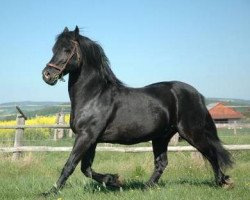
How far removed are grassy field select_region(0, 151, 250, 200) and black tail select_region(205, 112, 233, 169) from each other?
1.36 feet

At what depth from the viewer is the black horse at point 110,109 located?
18.6ft

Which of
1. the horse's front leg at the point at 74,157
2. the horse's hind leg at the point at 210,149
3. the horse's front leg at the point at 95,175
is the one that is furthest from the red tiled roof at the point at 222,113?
the horse's front leg at the point at 74,157

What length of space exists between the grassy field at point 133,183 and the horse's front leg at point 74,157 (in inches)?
5.6

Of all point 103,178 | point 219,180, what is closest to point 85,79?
point 103,178

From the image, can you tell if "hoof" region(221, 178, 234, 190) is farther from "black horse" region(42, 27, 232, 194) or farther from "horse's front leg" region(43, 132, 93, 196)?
"horse's front leg" region(43, 132, 93, 196)

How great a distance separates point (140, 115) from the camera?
6.04 meters

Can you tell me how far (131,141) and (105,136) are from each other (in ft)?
1.44

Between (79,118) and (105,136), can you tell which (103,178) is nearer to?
(105,136)

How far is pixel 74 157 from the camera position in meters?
5.44

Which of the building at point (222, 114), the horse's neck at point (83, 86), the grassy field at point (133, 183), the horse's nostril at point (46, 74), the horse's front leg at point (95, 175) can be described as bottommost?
the building at point (222, 114)

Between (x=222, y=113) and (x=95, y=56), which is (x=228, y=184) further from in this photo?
(x=222, y=113)

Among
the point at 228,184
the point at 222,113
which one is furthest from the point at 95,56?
the point at 222,113

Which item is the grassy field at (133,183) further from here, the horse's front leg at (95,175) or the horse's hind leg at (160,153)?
the horse's hind leg at (160,153)

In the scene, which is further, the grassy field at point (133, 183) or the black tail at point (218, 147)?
the black tail at point (218, 147)
